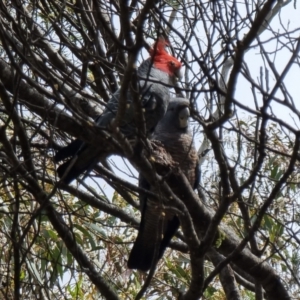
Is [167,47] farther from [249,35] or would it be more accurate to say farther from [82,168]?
[249,35]

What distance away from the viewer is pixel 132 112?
9.74 ft

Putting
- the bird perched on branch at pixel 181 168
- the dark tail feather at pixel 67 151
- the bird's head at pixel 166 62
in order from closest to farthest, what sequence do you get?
the dark tail feather at pixel 67 151
the bird perched on branch at pixel 181 168
the bird's head at pixel 166 62

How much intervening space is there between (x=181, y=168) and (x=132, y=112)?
585 millimetres

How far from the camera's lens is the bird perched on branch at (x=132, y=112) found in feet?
9.59

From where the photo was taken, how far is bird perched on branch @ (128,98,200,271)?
337cm

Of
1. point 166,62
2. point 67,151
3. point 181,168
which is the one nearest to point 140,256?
point 181,168

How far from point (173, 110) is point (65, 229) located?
54.8 inches

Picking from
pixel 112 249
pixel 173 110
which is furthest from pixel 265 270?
pixel 112 249

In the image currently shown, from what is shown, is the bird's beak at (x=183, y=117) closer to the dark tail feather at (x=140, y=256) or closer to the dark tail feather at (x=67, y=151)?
the dark tail feather at (x=140, y=256)

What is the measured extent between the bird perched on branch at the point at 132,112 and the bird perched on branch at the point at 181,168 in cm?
17

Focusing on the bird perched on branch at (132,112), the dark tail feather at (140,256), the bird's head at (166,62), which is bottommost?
the dark tail feather at (140,256)

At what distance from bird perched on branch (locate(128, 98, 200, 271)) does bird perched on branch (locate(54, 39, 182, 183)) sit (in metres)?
0.17

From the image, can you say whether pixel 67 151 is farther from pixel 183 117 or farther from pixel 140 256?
pixel 183 117

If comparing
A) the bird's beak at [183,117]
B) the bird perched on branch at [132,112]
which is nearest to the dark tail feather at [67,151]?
the bird perched on branch at [132,112]
